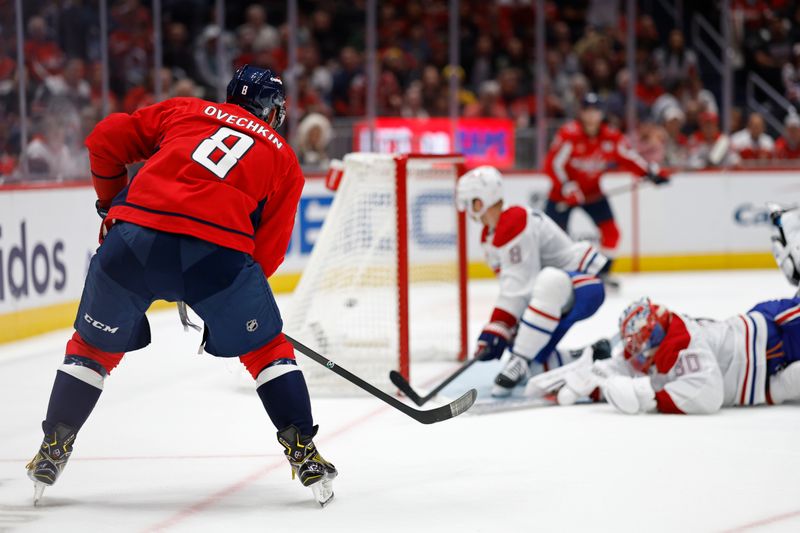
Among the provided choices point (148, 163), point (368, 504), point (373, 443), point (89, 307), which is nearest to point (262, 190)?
point (148, 163)

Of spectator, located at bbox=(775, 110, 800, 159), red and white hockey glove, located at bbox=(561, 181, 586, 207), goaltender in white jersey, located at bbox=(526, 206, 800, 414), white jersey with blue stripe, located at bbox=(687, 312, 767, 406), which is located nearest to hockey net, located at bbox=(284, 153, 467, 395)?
goaltender in white jersey, located at bbox=(526, 206, 800, 414)

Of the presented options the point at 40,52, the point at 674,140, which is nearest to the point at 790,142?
the point at 674,140

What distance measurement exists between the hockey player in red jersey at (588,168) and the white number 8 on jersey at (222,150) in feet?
18.2

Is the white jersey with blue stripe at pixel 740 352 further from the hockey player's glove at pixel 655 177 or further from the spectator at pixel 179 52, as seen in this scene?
the spectator at pixel 179 52

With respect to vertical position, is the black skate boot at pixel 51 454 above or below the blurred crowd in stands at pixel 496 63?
below

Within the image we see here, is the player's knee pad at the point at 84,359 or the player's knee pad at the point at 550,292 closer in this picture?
the player's knee pad at the point at 84,359

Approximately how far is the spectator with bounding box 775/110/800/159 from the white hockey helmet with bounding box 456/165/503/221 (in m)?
5.67

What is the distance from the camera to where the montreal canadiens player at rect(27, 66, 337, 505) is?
2.95 metres

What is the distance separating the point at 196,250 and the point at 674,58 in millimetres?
8601

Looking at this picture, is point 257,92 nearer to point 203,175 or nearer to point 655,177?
point 203,175

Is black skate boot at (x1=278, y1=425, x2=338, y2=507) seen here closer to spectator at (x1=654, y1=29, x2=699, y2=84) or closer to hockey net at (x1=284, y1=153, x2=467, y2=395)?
hockey net at (x1=284, y1=153, x2=467, y2=395)

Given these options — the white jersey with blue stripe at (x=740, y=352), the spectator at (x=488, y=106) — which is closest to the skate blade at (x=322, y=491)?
the white jersey with blue stripe at (x=740, y=352)

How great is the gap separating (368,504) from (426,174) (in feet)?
10.3

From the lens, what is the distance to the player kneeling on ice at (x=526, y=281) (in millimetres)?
4668
